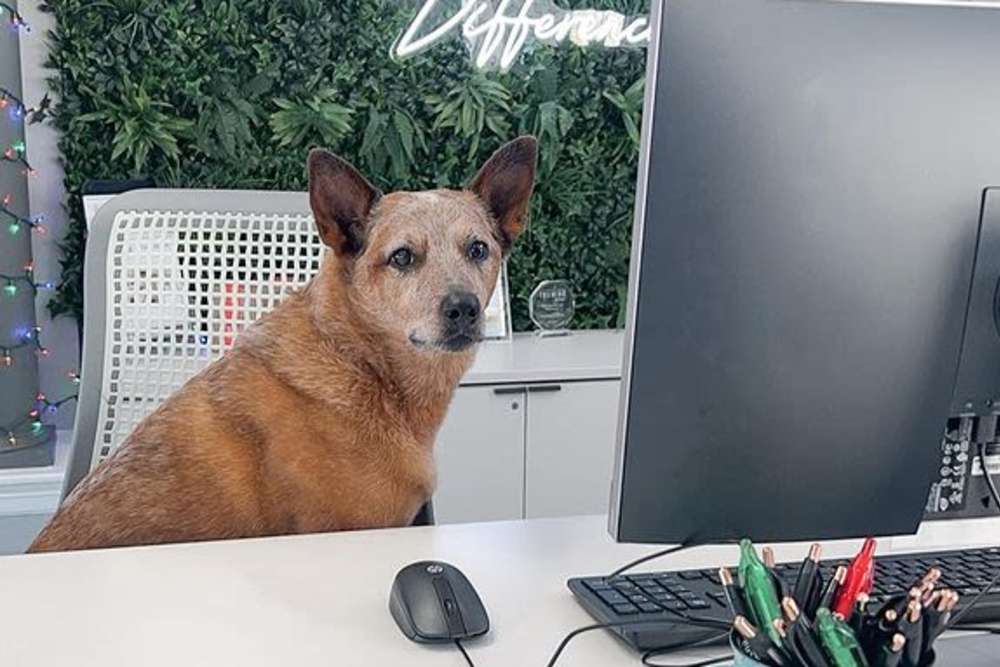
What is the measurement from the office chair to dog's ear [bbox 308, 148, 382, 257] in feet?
0.43

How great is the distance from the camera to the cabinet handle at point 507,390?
240 cm

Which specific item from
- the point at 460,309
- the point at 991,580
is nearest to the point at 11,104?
the point at 460,309

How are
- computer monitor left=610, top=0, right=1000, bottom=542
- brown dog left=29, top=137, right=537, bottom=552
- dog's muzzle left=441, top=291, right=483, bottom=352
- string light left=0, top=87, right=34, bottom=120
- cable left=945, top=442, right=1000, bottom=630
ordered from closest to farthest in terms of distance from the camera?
computer monitor left=610, top=0, right=1000, bottom=542 < cable left=945, top=442, right=1000, bottom=630 < brown dog left=29, top=137, right=537, bottom=552 < dog's muzzle left=441, top=291, right=483, bottom=352 < string light left=0, top=87, right=34, bottom=120

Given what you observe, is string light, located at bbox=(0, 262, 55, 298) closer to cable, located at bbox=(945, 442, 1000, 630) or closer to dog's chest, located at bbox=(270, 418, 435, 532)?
dog's chest, located at bbox=(270, 418, 435, 532)

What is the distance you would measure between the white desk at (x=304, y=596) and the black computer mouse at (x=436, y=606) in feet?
0.04

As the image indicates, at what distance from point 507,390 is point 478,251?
41.2 inches

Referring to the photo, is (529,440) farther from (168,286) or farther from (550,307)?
(168,286)

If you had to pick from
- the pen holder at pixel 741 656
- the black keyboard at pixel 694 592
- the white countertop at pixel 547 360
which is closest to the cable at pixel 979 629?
the black keyboard at pixel 694 592

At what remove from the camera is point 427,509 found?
126cm

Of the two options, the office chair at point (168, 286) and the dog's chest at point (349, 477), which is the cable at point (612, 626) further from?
the office chair at point (168, 286)

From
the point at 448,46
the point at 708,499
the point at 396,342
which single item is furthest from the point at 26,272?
the point at 708,499

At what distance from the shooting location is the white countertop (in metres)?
2.40

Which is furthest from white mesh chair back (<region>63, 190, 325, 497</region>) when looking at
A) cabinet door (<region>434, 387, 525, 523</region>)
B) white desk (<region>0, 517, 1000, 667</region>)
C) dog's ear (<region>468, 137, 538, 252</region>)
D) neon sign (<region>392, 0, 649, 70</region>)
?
neon sign (<region>392, 0, 649, 70</region>)

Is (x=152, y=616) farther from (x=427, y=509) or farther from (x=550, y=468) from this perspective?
(x=550, y=468)
